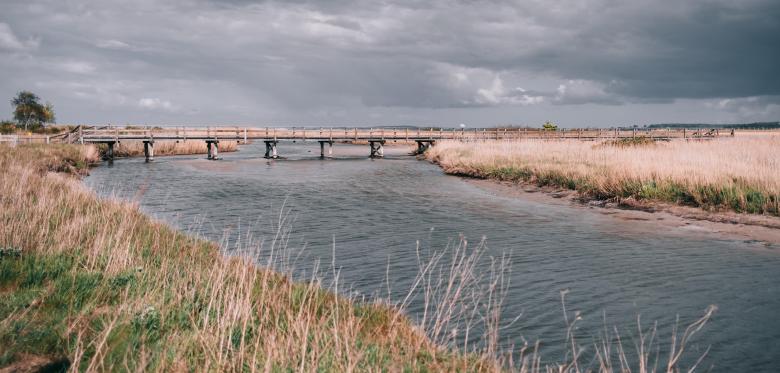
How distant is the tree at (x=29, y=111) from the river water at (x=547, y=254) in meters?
67.6

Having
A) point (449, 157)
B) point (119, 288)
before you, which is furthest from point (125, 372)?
point (449, 157)

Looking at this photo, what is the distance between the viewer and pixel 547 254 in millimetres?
13453

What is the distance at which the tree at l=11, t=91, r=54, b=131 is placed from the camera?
8100 centimetres

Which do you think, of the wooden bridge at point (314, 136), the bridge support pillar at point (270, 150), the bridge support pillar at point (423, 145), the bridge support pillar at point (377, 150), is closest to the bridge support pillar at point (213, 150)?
the wooden bridge at point (314, 136)

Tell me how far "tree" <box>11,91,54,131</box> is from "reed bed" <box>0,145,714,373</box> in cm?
8439

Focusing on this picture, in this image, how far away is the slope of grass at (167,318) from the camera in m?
4.99

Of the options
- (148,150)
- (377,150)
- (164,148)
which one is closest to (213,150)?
(148,150)

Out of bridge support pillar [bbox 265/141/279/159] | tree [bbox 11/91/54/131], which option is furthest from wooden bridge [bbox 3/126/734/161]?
tree [bbox 11/91/54/131]

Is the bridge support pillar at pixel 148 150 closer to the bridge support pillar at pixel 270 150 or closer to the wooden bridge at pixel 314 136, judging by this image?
the wooden bridge at pixel 314 136

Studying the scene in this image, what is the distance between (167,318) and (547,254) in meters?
9.49

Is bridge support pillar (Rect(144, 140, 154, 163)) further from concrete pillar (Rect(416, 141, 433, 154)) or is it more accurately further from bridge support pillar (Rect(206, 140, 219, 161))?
concrete pillar (Rect(416, 141, 433, 154))

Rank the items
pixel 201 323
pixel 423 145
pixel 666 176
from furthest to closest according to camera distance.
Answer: pixel 423 145 < pixel 666 176 < pixel 201 323

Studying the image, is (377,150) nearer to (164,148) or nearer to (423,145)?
(423,145)

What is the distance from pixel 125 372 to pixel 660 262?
1137 centimetres
